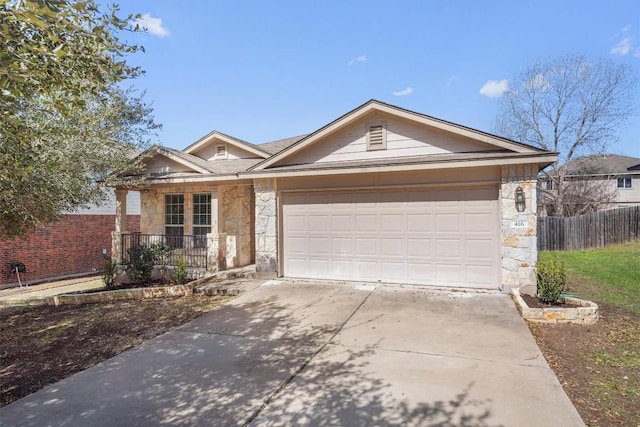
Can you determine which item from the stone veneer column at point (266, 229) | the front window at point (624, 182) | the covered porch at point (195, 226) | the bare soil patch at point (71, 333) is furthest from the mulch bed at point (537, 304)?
the front window at point (624, 182)

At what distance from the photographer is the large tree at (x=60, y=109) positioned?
9.76 ft

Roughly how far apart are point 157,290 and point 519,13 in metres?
12.7

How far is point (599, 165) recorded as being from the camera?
84.4ft

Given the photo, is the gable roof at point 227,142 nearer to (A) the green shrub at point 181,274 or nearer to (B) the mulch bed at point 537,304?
(A) the green shrub at point 181,274

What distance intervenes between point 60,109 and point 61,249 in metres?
16.3

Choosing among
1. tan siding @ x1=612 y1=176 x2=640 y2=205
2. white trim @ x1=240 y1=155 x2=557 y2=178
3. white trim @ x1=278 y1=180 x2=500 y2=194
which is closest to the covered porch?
white trim @ x1=240 y1=155 x2=557 y2=178

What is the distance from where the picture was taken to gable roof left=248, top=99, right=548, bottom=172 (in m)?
7.41

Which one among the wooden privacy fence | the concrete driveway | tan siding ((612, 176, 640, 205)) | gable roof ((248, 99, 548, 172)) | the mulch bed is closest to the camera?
the concrete driveway

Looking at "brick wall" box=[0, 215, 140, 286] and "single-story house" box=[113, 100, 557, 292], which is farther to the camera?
"brick wall" box=[0, 215, 140, 286]

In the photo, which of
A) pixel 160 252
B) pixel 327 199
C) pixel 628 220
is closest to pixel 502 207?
pixel 327 199

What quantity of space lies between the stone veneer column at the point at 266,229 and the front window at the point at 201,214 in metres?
2.65

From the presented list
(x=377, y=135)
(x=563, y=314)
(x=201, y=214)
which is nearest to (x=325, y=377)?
(x=563, y=314)

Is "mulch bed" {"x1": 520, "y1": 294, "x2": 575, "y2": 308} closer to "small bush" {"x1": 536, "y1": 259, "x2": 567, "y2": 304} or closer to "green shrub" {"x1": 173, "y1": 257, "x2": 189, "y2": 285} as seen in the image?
"small bush" {"x1": 536, "y1": 259, "x2": 567, "y2": 304}

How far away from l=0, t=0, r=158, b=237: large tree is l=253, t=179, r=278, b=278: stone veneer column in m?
4.13
